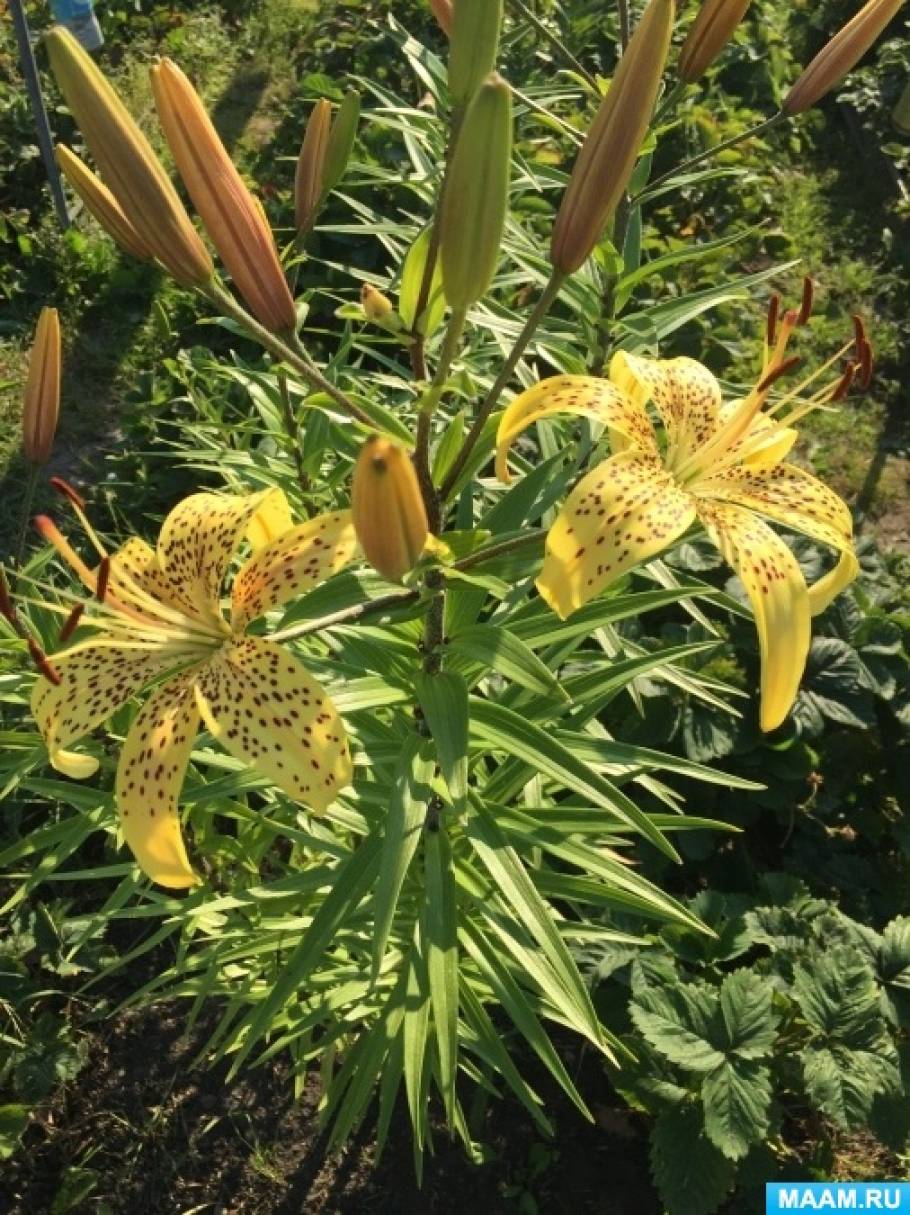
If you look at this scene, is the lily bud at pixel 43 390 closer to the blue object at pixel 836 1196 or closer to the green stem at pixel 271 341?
the green stem at pixel 271 341

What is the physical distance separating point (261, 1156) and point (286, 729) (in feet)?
4.52

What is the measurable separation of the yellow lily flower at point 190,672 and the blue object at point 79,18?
2796 millimetres

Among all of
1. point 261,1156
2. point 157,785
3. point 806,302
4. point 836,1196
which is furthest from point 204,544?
point 836,1196

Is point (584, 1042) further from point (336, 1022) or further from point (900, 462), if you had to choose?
point (900, 462)

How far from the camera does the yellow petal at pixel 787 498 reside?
120 centimetres

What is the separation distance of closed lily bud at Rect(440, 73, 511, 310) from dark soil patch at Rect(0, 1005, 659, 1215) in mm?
1681

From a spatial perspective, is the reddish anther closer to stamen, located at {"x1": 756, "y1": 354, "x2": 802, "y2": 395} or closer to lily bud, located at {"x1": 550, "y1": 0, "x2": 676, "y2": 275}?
stamen, located at {"x1": 756, "y1": 354, "x2": 802, "y2": 395}

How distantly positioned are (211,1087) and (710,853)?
43.4 inches

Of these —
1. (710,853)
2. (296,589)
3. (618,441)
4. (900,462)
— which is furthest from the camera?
(900,462)

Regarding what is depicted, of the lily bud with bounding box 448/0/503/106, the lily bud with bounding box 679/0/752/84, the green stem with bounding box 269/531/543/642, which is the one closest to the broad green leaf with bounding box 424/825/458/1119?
the green stem with bounding box 269/531/543/642

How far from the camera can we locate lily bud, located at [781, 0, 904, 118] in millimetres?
1312

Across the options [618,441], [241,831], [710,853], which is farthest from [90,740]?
[710,853]

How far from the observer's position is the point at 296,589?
3.53 ft

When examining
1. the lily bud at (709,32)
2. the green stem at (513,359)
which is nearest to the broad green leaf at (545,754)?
the green stem at (513,359)
